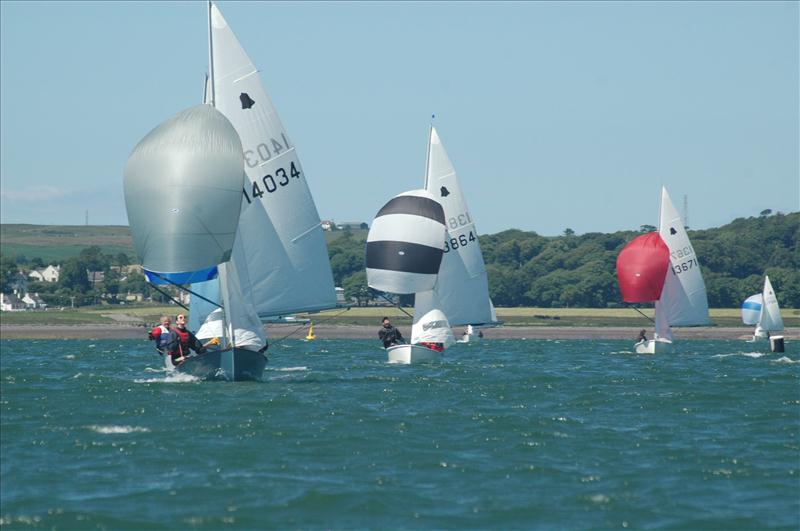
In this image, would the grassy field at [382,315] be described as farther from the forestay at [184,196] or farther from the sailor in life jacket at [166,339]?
the forestay at [184,196]

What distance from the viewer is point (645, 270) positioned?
69.9 m

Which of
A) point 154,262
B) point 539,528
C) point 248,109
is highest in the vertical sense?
point 248,109

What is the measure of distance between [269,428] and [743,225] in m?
177

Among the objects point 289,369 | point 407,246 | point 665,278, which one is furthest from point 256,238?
point 665,278

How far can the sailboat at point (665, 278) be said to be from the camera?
69938 millimetres

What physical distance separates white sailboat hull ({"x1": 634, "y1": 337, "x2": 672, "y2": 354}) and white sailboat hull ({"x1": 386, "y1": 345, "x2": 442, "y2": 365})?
746 inches

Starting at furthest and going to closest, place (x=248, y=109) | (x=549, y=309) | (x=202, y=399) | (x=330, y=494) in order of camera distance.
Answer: (x=549, y=309), (x=248, y=109), (x=202, y=399), (x=330, y=494)

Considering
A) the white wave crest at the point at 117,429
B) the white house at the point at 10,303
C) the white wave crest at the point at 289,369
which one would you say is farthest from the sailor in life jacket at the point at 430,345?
the white house at the point at 10,303

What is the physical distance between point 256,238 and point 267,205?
41.4 inches

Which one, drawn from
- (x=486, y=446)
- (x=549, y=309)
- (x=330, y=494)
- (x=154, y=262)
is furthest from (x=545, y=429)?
(x=549, y=309)

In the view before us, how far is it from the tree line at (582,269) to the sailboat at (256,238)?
99.4m

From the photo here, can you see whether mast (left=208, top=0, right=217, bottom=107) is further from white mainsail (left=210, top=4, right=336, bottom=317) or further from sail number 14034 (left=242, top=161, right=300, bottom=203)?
sail number 14034 (left=242, top=161, right=300, bottom=203)

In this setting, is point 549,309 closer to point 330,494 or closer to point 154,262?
point 154,262

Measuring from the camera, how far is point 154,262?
35.7 metres
